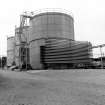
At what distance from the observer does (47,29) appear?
27.5 metres

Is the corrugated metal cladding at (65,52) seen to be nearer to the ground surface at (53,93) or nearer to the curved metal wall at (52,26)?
the curved metal wall at (52,26)

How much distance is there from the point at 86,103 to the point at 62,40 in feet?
74.9

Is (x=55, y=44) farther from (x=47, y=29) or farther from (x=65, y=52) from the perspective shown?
(x=47, y=29)

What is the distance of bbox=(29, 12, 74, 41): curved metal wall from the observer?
27.2 metres

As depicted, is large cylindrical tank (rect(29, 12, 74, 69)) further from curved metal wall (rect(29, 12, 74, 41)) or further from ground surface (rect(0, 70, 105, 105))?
ground surface (rect(0, 70, 105, 105))

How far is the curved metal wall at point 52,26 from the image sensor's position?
2721cm

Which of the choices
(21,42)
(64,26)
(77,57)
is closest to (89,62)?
(77,57)

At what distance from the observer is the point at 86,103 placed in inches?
158

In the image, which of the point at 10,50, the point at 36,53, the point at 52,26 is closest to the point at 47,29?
the point at 52,26

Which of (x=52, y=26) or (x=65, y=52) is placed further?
(x=52, y=26)

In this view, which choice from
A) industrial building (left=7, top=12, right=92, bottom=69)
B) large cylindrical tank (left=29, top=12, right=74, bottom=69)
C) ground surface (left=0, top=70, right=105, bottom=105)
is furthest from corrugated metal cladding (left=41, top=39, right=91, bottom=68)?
ground surface (left=0, top=70, right=105, bottom=105)

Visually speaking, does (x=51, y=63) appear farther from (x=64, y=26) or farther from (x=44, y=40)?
(x=64, y=26)

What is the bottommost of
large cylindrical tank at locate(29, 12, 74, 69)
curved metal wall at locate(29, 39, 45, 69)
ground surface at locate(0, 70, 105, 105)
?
ground surface at locate(0, 70, 105, 105)

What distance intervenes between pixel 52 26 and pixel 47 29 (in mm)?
1273
